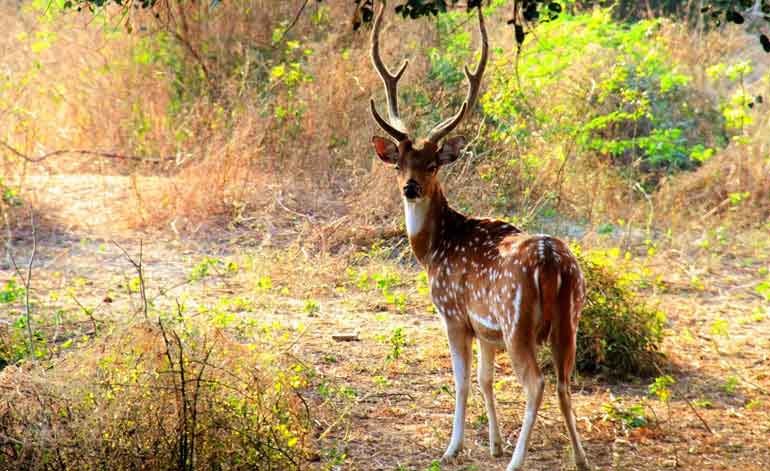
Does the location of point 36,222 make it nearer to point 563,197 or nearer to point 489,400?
point 563,197

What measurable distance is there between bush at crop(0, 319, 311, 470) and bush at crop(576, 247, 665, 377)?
2.88 meters

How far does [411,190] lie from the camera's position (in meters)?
6.26

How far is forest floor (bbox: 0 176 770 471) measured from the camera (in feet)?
20.6

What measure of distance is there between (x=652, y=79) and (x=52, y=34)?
7772 millimetres

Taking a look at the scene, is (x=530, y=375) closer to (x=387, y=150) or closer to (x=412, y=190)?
(x=412, y=190)

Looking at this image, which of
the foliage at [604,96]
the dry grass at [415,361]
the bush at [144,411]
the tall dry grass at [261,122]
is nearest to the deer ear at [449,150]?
the dry grass at [415,361]

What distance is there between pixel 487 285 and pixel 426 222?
2.81ft

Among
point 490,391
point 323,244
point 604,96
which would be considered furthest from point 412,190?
point 604,96

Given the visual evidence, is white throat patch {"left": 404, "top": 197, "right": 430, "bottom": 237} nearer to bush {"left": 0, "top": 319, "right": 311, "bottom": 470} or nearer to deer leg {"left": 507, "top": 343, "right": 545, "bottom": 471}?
deer leg {"left": 507, "top": 343, "right": 545, "bottom": 471}

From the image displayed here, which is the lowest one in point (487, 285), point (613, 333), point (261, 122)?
point (613, 333)

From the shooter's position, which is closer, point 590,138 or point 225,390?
point 225,390

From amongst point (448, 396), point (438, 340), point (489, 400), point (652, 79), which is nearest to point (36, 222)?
point (438, 340)

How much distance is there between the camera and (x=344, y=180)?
1234 centimetres

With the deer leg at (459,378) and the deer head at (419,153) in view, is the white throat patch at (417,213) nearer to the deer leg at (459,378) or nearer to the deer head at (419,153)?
the deer head at (419,153)
